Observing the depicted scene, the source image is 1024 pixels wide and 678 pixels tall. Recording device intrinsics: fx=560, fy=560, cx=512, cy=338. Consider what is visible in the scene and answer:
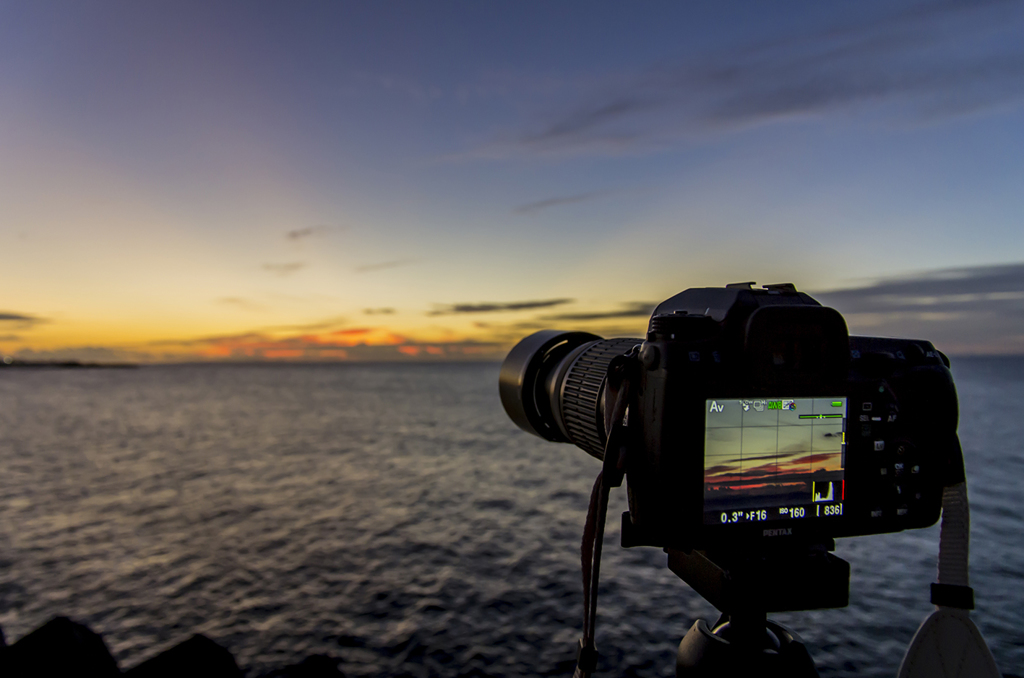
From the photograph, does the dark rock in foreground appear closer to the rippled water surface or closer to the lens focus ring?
the lens focus ring

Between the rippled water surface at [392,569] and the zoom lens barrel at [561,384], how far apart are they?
19.2 feet

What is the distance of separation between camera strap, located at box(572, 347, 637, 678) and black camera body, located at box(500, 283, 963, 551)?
28mm

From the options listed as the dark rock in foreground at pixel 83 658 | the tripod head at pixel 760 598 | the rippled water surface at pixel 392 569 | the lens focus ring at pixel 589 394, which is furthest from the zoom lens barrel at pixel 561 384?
the rippled water surface at pixel 392 569

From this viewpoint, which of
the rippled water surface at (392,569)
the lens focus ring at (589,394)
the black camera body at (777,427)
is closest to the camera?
the black camera body at (777,427)

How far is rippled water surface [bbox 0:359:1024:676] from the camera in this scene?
7555 millimetres

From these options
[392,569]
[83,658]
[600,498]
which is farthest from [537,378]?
[392,569]

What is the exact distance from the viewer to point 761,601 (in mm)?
1223

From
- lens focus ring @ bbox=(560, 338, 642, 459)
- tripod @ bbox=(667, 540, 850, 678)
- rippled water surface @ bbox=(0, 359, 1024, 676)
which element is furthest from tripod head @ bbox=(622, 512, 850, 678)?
rippled water surface @ bbox=(0, 359, 1024, 676)

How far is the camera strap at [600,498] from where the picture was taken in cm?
124

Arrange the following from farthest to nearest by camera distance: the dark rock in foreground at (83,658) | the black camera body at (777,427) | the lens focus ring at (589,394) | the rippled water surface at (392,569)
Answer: the rippled water surface at (392,569) < the dark rock in foreground at (83,658) < the lens focus ring at (589,394) < the black camera body at (777,427)

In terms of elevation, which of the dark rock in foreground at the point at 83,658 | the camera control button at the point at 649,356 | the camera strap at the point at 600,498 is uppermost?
the camera control button at the point at 649,356

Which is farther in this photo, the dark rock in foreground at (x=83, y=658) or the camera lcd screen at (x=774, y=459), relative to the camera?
the dark rock in foreground at (x=83, y=658)

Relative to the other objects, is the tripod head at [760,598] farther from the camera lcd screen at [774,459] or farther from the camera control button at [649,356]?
the camera control button at [649,356]

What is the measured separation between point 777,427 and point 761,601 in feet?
1.25
